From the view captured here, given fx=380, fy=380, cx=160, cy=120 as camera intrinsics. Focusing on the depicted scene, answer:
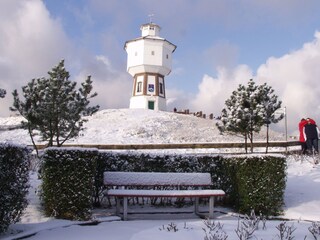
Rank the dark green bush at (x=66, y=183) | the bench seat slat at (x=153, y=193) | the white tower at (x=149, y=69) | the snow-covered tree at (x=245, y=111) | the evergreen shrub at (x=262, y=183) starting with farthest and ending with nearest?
1. the white tower at (x=149, y=69)
2. the snow-covered tree at (x=245, y=111)
3. the evergreen shrub at (x=262, y=183)
4. the bench seat slat at (x=153, y=193)
5. the dark green bush at (x=66, y=183)

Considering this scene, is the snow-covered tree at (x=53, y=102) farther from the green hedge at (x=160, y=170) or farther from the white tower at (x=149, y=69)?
the white tower at (x=149, y=69)

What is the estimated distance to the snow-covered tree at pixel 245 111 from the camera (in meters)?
16.9

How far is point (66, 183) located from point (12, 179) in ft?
4.93

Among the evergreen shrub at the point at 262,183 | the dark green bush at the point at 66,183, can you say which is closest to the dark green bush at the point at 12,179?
the dark green bush at the point at 66,183

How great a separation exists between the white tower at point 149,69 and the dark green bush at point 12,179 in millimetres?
40862

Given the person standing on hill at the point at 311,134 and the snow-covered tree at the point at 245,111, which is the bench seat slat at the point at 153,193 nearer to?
the snow-covered tree at the point at 245,111

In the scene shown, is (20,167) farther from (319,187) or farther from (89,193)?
(319,187)

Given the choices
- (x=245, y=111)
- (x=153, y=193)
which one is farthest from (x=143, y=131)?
(x=153, y=193)

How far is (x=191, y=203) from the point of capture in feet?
34.9

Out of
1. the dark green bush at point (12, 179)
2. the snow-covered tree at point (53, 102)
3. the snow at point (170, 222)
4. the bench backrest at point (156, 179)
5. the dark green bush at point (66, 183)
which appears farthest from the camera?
the snow-covered tree at point (53, 102)

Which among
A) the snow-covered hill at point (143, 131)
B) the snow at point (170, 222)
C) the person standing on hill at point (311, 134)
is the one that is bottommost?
the snow at point (170, 222)

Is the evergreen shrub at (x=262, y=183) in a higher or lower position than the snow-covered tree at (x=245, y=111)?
lower

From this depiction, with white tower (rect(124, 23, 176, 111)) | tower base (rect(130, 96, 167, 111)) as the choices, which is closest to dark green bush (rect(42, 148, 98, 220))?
white tower (rect(124, 23, 176, 111))

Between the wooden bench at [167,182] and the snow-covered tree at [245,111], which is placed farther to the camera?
the snow-covered tree at [245,111]
